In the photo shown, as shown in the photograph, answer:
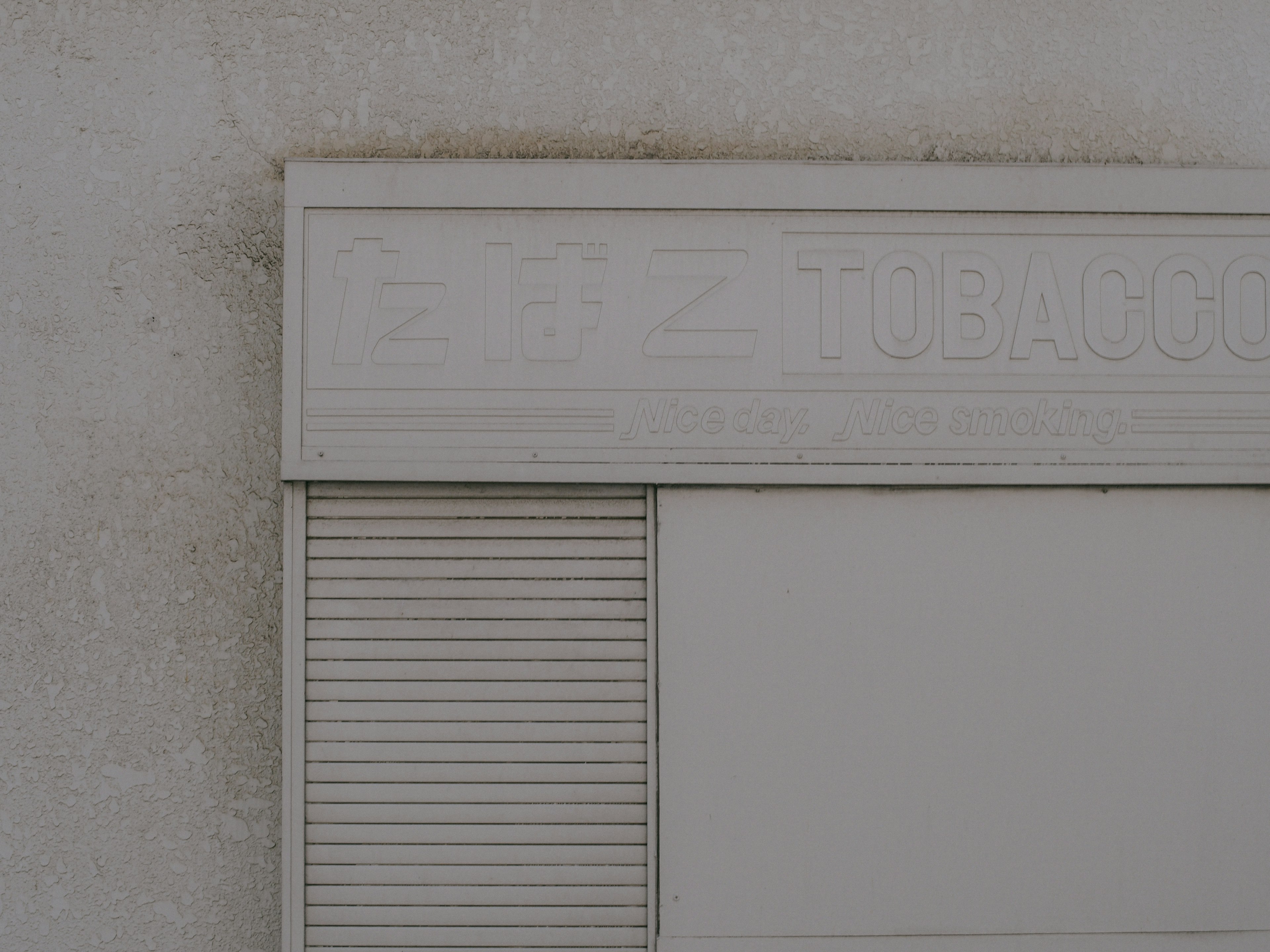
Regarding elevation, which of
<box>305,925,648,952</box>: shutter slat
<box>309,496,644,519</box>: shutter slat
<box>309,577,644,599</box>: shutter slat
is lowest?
<box>305,925,648,952</box>: shutter slat

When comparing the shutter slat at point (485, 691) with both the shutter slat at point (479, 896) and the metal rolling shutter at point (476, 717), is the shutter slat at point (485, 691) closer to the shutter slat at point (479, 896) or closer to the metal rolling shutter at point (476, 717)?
the metal rolling shutter at point (476, 717)

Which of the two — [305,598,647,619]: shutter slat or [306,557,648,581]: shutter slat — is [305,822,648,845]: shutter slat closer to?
[305,598,647,619]: shutter slat

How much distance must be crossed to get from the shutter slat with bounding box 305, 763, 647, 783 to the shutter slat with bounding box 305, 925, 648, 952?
433mm

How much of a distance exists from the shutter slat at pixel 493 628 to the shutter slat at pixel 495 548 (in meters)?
0.19

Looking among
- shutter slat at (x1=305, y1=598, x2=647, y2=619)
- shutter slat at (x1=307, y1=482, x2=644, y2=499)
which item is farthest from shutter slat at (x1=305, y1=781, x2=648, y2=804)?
shutter slat at (x1=307, y1=482, x2=644, y2=499)

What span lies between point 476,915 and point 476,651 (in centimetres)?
78

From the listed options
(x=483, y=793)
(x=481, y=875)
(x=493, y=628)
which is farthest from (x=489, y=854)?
(x=493, y=628)

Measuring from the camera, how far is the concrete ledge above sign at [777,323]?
2.31m

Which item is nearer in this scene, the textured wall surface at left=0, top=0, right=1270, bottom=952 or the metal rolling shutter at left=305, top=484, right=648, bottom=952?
the metal rolling shutter at left=305, top=484, right=648, bottom=952

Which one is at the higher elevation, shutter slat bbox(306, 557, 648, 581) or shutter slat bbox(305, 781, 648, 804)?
shutter slat bbox(306, 557, 648, 581)

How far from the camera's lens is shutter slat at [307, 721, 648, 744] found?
2338 mm

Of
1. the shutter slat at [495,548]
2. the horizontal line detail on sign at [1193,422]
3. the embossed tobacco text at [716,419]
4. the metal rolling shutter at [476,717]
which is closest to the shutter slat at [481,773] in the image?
the metal rolling shutter at [476,717]

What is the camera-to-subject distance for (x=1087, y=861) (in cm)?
234

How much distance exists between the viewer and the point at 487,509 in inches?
93.6
